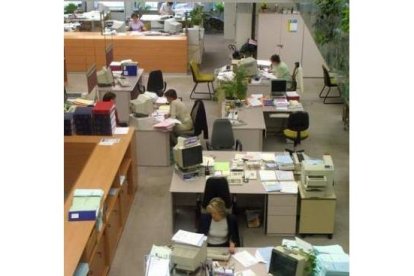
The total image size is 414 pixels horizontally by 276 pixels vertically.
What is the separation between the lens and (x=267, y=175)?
6621mm

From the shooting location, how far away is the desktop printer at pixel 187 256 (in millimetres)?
4582

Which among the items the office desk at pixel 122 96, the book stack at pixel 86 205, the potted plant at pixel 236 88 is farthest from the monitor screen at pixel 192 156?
the office desk at pixel 122 96

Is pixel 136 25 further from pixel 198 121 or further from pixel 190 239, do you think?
pixel 190 239

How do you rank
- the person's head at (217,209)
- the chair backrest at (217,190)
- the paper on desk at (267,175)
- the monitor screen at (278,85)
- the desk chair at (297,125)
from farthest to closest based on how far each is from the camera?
the monitor screen at (278,85), the desk chair at (297,125), the paper on desk at (267,175), the chair backrest at (217,190), the person's head at (217,209)

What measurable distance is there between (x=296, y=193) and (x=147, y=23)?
35.1ft

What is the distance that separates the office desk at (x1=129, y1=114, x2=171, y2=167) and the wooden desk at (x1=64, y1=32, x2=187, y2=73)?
5.46 metres

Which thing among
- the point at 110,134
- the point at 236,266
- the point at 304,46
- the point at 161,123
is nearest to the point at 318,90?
the point at 304,46

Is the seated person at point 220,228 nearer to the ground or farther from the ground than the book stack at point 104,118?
nearer to the ground

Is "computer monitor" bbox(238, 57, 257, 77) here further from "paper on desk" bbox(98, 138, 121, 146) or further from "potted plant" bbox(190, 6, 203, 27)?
"potted plant" bbox(190, 6, 203, 27)

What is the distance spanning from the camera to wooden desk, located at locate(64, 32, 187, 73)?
1370cm

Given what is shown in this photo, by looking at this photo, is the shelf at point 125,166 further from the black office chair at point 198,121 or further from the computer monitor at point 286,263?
the computer monitor at point 286,263

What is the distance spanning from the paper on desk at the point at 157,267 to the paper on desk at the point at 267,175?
231cm
